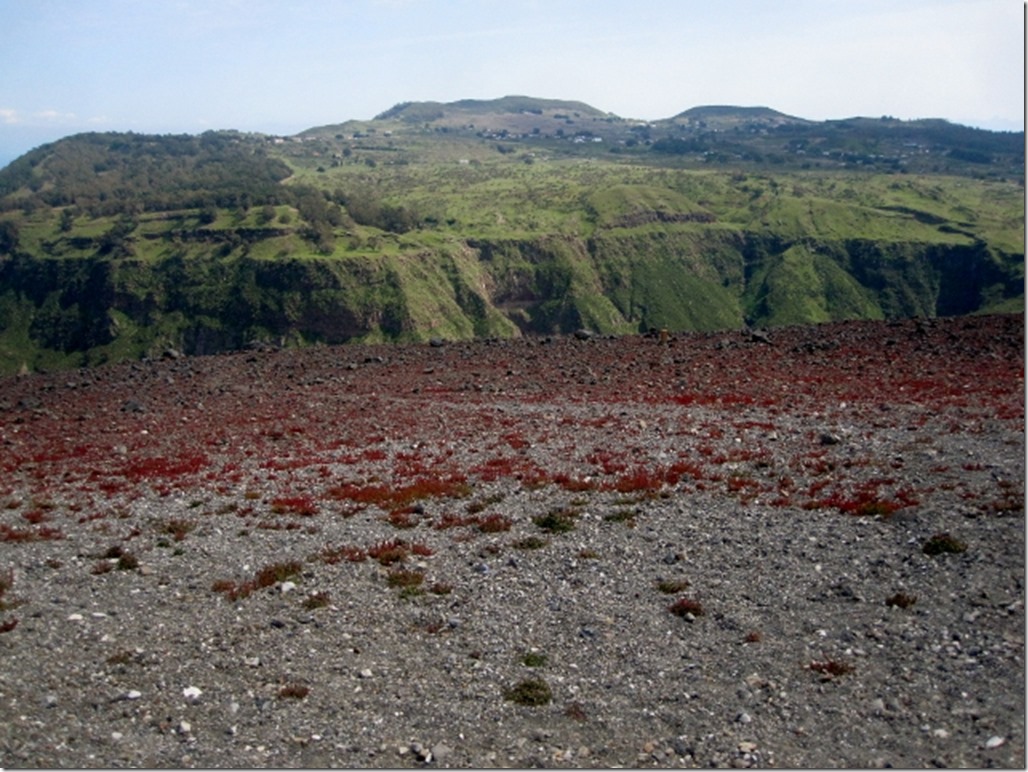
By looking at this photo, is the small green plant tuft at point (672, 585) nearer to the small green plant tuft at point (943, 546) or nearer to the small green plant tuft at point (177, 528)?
the small green plant tuft at point (943, 546)

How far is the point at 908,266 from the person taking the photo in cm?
17938

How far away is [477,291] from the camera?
16888cm

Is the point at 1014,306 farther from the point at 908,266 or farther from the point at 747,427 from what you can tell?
the point at 747,427

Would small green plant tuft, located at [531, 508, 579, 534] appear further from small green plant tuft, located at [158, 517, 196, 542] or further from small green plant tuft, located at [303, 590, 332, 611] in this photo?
small green plant tuft, located at [158, 517, 196, 542]

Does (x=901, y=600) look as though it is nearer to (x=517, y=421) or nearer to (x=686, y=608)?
(x=686, y=608)

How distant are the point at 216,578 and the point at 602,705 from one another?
9.84 metres

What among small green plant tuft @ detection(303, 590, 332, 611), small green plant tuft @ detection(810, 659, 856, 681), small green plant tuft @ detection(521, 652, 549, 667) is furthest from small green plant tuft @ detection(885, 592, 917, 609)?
small green plant tuft @ detection(303, 590, 332, 611)

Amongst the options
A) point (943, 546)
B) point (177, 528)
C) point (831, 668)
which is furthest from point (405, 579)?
point (943, 546)

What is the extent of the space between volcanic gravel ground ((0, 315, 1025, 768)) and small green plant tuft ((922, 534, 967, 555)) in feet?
0.62

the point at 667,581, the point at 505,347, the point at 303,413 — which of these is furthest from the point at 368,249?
the point at 667,581

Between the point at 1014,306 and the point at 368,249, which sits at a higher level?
the point at 368,249

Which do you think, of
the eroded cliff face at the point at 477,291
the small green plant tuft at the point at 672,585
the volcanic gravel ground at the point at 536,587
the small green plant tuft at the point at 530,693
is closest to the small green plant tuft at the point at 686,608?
the volcanic gravel ground at the point at 536,587

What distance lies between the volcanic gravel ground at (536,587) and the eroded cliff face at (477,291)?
11532 cm

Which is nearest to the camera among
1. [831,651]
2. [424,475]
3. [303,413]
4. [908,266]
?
[831,651]
